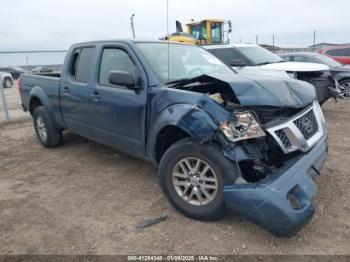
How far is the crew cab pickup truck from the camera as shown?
8.84 feet

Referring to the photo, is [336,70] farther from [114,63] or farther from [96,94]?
[96,94]

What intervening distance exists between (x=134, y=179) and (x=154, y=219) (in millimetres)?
1110

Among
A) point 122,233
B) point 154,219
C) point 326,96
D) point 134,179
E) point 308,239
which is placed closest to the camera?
point 308,239

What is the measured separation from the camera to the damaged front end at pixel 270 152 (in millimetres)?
2602

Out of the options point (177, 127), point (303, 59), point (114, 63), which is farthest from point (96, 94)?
point (303, 59)

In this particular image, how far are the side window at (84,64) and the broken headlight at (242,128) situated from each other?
8.15 ft

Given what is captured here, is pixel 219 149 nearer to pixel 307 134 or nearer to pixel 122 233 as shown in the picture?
pixel 307 134

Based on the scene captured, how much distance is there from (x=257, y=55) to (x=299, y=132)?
19.5 feet

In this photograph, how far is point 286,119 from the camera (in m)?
3.04

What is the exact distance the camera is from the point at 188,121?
3.03 metres

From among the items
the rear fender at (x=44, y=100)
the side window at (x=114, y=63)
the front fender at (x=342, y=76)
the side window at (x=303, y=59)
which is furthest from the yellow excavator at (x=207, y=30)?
the side window at (x=114, y=63)

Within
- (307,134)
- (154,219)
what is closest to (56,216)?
(154,219)

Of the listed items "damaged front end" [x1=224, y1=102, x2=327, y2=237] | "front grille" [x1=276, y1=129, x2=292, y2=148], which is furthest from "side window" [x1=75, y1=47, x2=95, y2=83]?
"front grille" [x1=276, y1=129, x2=292, y2=148]

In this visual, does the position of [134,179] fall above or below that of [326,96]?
below
